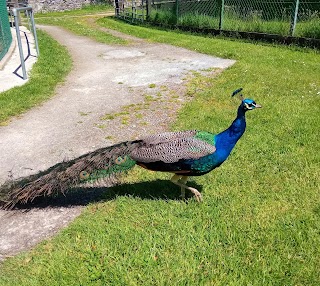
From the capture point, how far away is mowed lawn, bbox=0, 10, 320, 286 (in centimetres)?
280

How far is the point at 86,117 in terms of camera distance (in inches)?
247

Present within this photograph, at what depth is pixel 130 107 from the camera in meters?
6.72

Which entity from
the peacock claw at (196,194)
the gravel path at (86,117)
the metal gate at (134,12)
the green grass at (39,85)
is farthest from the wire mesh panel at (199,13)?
the peacock claw at (196,194)

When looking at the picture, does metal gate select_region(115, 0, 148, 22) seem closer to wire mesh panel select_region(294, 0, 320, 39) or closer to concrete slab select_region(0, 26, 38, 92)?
concrete slab select_region(0, 26, 38, 92)

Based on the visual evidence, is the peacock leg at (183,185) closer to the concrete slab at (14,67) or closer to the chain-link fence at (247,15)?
the concrete slab at (14,67)

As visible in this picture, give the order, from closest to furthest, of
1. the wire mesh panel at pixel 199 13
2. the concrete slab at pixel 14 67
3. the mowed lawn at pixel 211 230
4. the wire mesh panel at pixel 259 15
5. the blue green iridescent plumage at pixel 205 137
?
the mowed lawn at pixel 211 230 < the blue green iridescent plumage at pixel 205 137 < the concrete slab at pixel 14 67 < the wire mesh panel at pixel 259 15 < the wire mesh panel at pixel 199 13

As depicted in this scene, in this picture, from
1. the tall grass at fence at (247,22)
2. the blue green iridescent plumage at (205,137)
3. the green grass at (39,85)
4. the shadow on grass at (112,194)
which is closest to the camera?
the blue green iridescent plumage at (205,137)

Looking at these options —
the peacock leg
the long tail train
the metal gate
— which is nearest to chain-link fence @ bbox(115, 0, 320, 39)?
the metal gate

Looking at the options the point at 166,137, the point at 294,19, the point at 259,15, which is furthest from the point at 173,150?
the point at 259,15

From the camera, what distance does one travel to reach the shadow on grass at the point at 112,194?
12.3 ft

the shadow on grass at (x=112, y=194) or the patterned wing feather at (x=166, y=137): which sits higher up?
the patterned wing feather at (x=166, y=137)

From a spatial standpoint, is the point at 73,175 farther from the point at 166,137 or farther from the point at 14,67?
the point at 14,67

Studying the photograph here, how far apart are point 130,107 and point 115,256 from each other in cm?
408

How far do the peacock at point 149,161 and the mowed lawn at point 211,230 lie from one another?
366 mm
